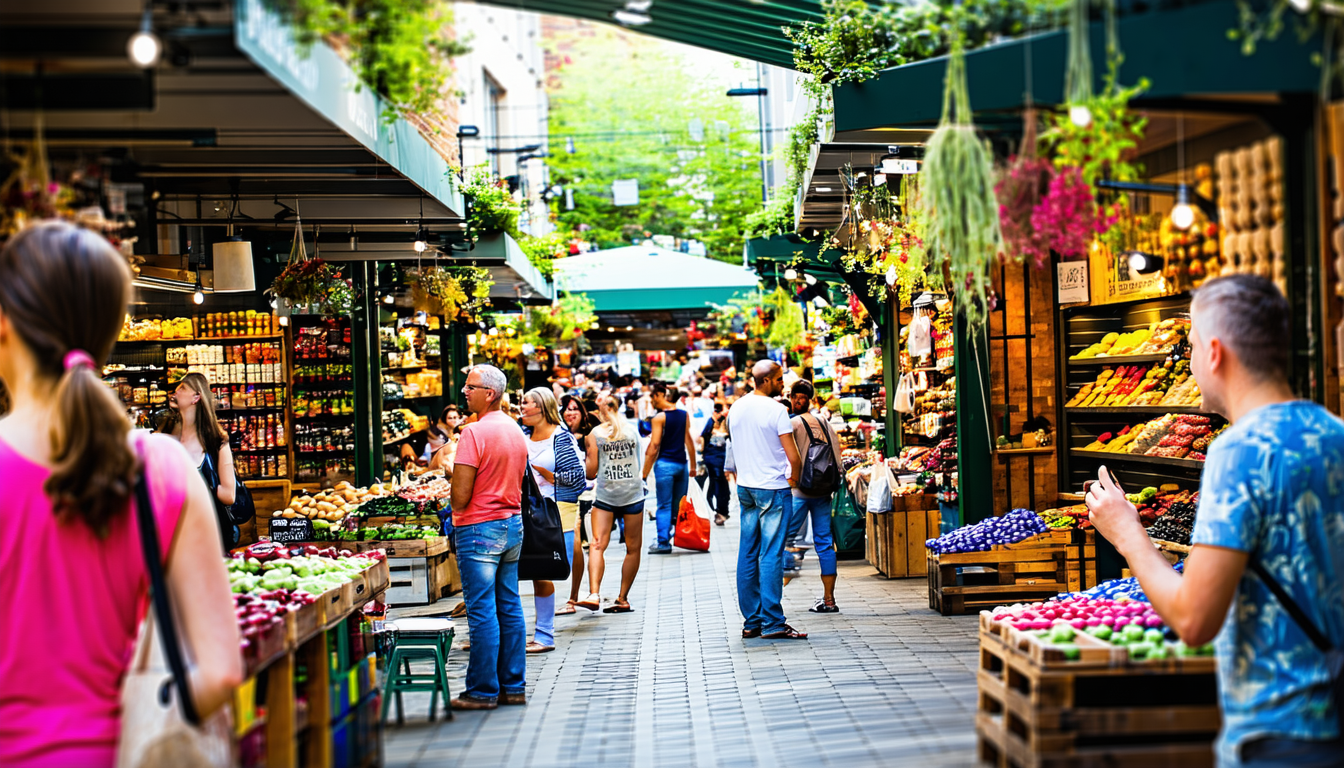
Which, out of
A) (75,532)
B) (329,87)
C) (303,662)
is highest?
(329,87)

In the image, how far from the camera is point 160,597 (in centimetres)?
293

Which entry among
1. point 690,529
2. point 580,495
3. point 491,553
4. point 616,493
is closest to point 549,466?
point 580,495

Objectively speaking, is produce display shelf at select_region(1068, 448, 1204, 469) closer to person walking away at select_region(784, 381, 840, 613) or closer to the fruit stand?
person walking away at select_region(784, 381, 840, 613)

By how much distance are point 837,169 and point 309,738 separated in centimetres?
636

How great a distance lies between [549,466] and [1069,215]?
5358mm

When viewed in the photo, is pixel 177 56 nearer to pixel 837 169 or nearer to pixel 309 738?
pixel 309 738

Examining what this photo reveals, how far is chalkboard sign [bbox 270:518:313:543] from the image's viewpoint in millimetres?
9773

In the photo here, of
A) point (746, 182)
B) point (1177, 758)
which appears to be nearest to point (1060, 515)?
point (1177, 758)

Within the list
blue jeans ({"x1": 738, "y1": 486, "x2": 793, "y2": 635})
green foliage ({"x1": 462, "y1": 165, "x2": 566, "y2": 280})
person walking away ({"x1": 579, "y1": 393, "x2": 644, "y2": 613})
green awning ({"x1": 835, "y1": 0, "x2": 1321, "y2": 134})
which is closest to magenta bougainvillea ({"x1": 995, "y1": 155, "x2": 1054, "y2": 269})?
green awning ({"x1": 835, "y1": 0, "x2": 1321, "y2": 134})

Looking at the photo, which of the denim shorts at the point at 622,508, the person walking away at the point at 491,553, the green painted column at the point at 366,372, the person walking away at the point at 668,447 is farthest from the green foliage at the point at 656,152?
the person walking away at the point at 491,553

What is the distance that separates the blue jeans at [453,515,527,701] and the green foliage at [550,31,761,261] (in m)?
17.3

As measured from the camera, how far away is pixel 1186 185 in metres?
4.15

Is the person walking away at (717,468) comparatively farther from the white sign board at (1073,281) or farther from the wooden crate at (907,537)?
the white sign board at (1073,281)

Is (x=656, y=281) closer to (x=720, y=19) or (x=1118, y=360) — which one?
(x=1118, y=360)
